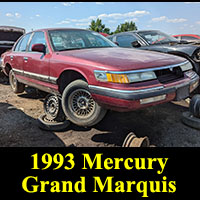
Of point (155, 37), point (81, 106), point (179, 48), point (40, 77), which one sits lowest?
point (81, 106)

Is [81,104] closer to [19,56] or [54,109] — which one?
[54,109]

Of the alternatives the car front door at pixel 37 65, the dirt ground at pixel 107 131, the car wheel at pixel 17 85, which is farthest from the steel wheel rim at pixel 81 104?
the car wheel at pixel 17 85

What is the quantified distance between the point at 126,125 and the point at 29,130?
1.57m

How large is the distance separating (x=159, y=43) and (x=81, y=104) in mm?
3015

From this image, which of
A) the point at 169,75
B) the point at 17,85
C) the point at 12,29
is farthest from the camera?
the point at 12,29

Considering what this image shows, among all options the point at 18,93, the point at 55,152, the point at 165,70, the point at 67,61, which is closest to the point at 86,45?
the point at 67,61

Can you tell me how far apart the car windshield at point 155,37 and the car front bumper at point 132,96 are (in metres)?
2.66

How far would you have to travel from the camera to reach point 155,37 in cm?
507

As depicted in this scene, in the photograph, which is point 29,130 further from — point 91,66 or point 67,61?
point 91,66

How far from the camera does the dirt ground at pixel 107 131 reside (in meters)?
2.73

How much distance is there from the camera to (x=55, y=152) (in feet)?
7.88

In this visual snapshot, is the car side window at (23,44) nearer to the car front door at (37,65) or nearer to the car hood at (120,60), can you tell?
the car front door at (37,65)

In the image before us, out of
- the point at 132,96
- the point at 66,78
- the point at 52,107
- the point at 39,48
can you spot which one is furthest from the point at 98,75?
the point at 39,48

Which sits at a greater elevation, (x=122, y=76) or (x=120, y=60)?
(x=120, y=60)
